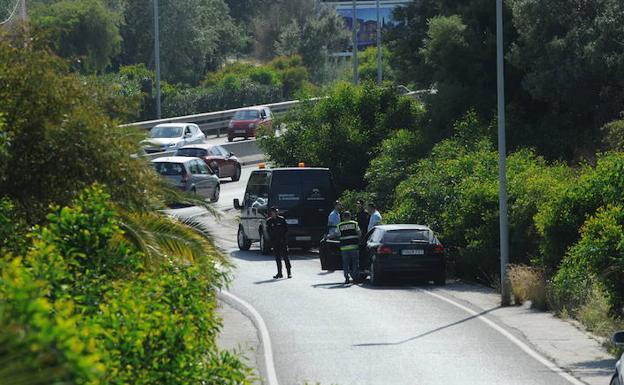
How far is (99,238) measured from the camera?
1045cm

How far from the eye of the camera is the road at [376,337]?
55.6 ft

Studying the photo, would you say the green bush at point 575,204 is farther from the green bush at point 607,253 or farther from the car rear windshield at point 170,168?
the car rear windshield at point 170,168

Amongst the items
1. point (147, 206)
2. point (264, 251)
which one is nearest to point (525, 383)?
point (147, 206)

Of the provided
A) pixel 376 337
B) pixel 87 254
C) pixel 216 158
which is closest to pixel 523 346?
pixel 376 337

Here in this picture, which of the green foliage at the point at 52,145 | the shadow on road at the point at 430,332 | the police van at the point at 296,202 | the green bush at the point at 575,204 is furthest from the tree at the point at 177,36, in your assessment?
the green foliage at the point at 52,145

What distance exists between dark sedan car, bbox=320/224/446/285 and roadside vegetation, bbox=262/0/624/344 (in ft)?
3.60

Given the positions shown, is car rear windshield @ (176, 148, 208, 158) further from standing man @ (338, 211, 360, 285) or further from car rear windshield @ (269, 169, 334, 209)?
standing man @ (338, 211, 360, 285)

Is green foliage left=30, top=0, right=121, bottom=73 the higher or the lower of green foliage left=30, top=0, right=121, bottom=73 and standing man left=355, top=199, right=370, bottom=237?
the higher

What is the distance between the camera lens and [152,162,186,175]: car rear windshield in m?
41.6

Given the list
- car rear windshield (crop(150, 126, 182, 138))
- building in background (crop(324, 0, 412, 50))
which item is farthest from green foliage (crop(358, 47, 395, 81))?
building in background (crop(324, 0, 412, 50))

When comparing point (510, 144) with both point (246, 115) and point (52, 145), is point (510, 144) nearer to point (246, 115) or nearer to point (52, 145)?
point (52, 145)

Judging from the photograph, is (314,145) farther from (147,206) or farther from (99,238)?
(99,238)

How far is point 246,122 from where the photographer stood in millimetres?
60750

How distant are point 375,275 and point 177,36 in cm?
5728
